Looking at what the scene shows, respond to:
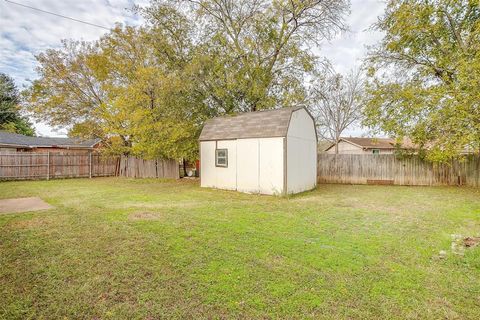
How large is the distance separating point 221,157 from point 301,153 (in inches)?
146

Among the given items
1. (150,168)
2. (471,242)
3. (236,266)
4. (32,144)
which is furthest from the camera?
(32,144)

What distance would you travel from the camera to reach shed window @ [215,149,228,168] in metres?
11.7

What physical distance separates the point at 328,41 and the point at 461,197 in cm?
1059

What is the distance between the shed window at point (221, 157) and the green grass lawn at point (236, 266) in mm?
5100

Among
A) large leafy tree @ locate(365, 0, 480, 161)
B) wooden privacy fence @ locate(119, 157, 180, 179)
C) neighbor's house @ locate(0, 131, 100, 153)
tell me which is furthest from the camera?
neighbor's house @ locate(0, 131, 100, 153)

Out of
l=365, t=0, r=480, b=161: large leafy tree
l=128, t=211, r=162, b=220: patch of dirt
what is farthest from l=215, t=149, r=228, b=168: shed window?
l=365, t=0, r=480, b=161: large leafy tree

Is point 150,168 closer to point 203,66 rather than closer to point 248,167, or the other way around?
point 203,66

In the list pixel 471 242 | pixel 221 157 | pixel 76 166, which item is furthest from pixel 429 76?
pixel 76 166

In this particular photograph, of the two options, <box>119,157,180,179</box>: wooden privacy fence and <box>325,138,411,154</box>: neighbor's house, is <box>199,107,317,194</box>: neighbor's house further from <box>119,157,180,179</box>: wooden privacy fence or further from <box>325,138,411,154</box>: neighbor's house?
<box>325,138,411,154</box>: neighbor's house

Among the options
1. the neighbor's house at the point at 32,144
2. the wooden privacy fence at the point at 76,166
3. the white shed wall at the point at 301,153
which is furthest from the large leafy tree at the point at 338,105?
the neighbor's house at the point at 32,144

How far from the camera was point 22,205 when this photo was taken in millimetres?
7738

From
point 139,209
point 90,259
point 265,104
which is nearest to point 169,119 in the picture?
point 265,104

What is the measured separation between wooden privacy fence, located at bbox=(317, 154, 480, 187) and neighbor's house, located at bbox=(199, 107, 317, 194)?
3130 millimetres

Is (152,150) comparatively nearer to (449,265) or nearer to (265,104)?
(265,104)
